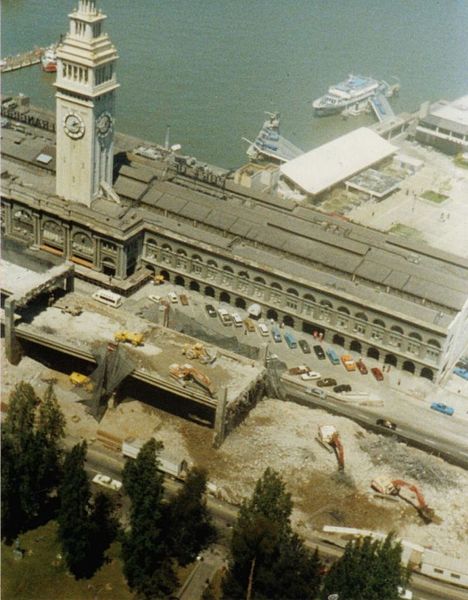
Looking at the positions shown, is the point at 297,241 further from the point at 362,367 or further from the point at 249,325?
the point at 362,367

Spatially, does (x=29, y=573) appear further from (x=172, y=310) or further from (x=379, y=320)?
(x=379, y=320)

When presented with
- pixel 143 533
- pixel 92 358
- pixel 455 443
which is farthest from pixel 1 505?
pixel 455 443

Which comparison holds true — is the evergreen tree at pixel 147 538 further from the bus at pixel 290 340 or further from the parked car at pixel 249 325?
the parked car at pixel 249 325

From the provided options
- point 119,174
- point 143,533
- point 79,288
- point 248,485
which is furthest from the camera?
point 119,174

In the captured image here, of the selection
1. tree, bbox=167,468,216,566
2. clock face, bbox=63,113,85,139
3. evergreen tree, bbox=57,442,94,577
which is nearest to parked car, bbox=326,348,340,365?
tree, bbox=167,468,216,566

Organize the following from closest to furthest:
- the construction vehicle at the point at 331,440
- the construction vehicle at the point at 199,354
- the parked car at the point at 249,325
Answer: the construction vehicle at the point at 331,440, the construction vehicle at the point at 199,354, the parked car at the point at 249,325

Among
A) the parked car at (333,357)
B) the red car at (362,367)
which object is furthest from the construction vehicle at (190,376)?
the red car at (362,367)

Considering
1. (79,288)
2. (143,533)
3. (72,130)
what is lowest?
(79,288)
